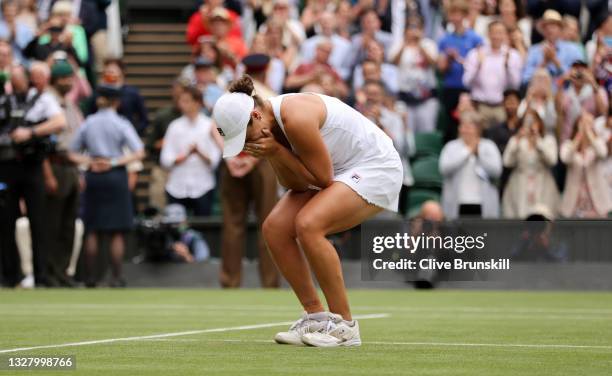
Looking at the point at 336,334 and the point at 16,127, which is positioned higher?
the point at 16,127

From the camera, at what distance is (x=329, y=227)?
30.6 feet

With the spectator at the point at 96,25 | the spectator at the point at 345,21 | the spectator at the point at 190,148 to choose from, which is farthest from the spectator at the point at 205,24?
the spectator at the point at 190,148

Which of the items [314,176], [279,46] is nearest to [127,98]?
[279,46]

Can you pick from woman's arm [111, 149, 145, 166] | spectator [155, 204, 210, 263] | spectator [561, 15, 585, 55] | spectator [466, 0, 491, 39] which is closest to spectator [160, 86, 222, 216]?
spectator [155, 204, 210, 263]

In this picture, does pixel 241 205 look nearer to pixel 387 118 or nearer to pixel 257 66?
pixel 257 66

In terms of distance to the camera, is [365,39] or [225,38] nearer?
[365,39]

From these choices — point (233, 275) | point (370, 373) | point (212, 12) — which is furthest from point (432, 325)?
point (212, 12)

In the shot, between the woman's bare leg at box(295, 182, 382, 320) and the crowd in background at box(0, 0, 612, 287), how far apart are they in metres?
7.99

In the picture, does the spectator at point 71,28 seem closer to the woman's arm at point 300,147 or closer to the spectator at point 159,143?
the spectator at point 159,143

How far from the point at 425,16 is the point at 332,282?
1393 cm

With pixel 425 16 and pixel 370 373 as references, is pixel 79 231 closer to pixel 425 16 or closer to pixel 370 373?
pixel 425 16

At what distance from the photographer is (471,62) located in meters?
20.5

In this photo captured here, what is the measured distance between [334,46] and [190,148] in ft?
10.7

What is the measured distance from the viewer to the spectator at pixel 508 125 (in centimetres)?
1962
